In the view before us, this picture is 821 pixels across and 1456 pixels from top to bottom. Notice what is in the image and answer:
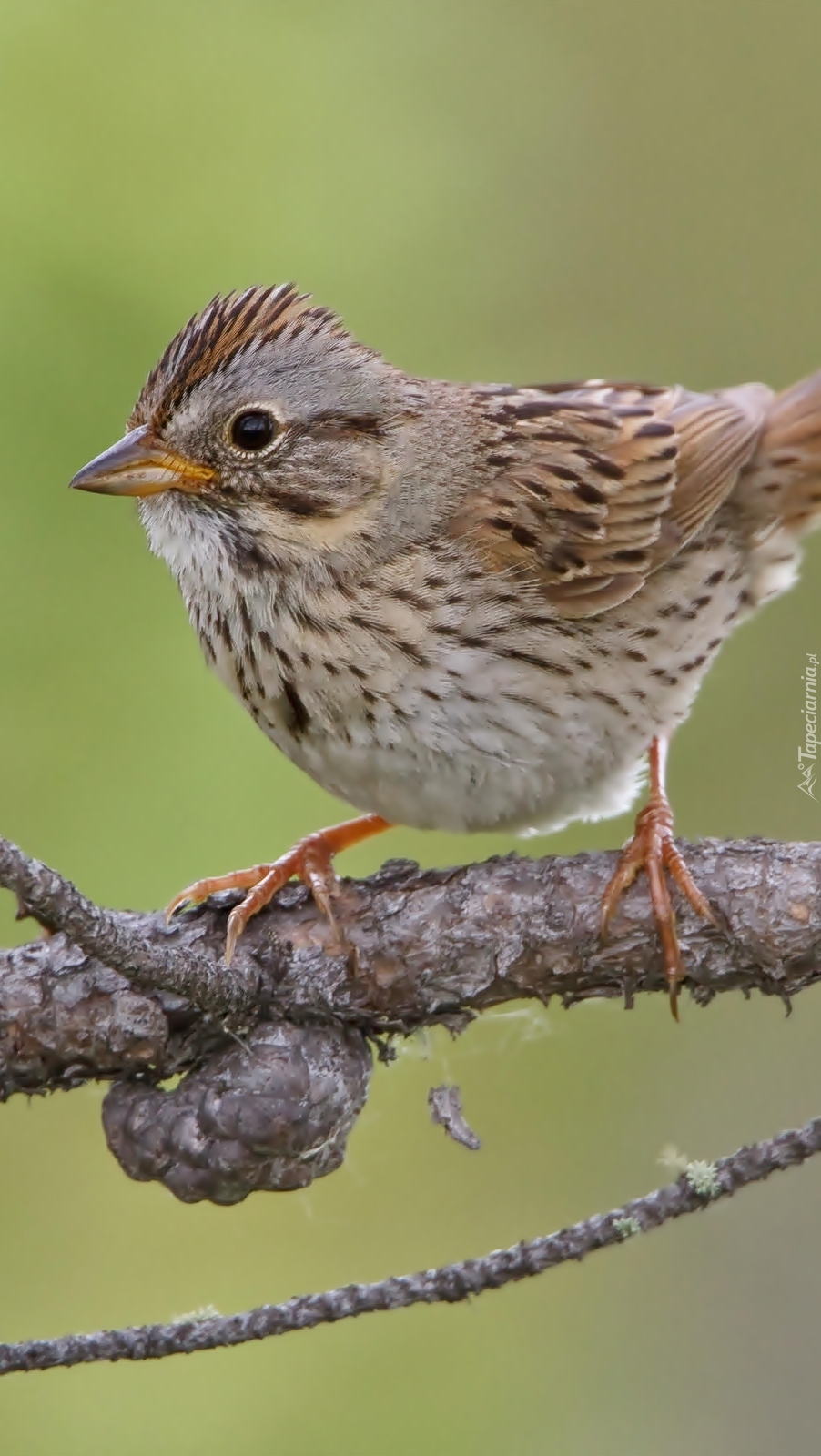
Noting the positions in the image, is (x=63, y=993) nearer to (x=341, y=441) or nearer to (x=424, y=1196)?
(x=341, y=441)

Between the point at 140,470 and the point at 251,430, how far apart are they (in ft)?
0.82

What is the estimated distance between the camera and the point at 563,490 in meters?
3.87

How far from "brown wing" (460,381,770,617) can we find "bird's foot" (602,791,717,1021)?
738 millimetres

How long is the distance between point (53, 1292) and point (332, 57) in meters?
2.88

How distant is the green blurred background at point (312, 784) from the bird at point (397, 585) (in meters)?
0.20

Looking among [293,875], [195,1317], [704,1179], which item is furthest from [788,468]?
[195,1317]

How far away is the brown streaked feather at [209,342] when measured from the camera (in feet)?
11.0

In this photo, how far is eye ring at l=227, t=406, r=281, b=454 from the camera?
11.2 feet

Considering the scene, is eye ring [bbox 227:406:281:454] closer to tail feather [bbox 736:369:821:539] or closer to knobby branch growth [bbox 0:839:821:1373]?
knobby branch growth [bbox 0:839:821:1373]

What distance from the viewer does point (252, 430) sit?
3.43 meters

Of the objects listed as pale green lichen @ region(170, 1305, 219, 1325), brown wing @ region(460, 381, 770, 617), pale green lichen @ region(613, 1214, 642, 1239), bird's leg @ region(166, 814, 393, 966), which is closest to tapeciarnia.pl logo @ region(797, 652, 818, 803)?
brown wing @ region(460, 381, 770, 617)

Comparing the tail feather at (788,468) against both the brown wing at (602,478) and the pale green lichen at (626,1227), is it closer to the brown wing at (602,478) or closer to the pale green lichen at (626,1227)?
the brown wing at (602,478)

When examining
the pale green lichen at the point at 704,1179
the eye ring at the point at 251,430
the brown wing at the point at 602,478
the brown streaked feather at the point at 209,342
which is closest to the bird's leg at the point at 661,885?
the pale green lichen at the point at 704,1179

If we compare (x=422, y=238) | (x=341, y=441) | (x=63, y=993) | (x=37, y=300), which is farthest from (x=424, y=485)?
(x=63, y=993)
